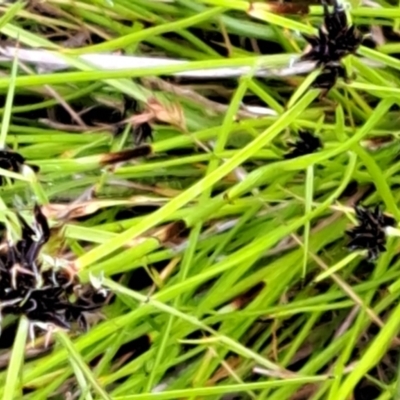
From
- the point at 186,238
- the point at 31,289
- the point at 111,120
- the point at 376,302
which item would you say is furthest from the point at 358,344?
the point at 31,289

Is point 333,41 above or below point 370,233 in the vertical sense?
above

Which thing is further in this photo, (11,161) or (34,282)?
(11,161)

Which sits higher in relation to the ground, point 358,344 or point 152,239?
point 152,239

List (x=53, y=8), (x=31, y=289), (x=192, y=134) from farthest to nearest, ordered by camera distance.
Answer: (x=53, y=8)
(x=192, y=134)
(x=31, y=289)

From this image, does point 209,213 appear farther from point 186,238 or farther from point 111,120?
point 111,120

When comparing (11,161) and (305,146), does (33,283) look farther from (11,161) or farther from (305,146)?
(305,146)

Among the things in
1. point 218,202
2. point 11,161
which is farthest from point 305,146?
point 11,161
